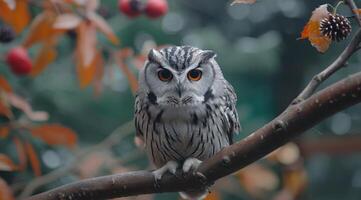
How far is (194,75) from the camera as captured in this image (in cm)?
171

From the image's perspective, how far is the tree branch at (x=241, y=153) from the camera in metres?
1.13

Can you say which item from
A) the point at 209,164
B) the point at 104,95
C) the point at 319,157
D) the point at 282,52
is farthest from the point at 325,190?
the point at 209,164

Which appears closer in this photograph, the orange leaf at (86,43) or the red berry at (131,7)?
the orange leaf at (86,43)

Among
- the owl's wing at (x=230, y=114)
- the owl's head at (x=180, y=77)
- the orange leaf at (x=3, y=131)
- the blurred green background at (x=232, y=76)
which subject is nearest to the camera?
the owl's head at (x=180, y=77)

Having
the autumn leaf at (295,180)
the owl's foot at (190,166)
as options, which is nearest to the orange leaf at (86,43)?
the owl's foot at (190,166)

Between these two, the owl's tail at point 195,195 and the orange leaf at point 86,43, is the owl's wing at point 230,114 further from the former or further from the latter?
the orange leaf at point 86,43

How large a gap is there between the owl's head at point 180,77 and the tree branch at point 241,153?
0.84 ft

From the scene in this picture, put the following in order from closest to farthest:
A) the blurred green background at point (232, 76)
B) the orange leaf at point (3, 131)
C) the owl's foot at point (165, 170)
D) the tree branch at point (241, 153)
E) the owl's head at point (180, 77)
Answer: the tree branch at point (241, 153) → the owl's foot at point (165, 170) → the owl's head at point (180, 77) → the orange leaf at point (3, 131) → the blurred green background at point (232, 76)

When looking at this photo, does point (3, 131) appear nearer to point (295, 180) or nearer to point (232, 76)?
point (295, 180)

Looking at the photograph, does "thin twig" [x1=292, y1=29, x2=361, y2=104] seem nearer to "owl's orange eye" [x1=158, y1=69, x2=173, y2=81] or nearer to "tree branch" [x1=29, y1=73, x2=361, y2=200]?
"tree branch" [x1=29, y1=73, x2=361, y2=200]

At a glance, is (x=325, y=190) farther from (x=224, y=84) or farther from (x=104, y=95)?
(x=224, y=84)

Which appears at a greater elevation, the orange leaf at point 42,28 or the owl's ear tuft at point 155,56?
the orange leaf at point 42,28

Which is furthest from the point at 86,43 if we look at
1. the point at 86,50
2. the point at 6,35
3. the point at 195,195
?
the point at 195,195

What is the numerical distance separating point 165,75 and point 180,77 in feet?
0.18
